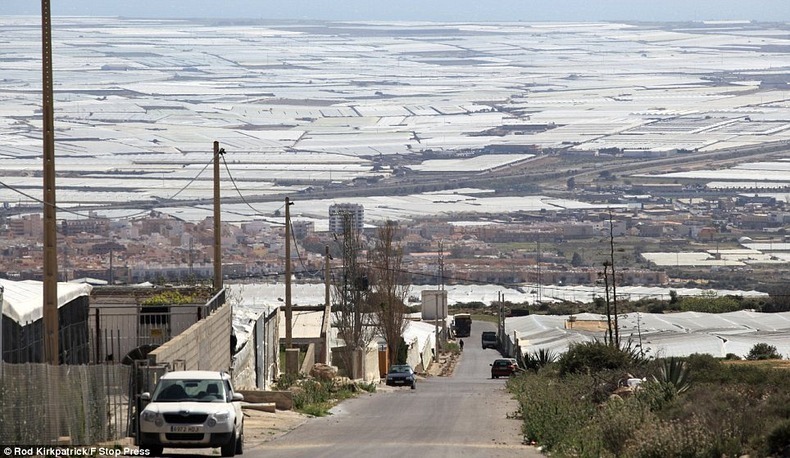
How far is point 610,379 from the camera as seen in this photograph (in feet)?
70.8

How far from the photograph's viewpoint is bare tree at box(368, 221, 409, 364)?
138ft

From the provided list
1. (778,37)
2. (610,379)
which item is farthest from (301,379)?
(778,37)

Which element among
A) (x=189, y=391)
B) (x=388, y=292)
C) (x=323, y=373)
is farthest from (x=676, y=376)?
(x=388, y=292)

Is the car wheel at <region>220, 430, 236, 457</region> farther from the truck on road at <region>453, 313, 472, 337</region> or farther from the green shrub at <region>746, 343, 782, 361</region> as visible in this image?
the truck on road at <region>453, 313, 472, 337</region>

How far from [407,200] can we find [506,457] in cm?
8417

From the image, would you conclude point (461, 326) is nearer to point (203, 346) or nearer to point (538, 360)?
point (538, 360)

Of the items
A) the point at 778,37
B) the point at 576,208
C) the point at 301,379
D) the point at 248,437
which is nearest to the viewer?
the point at 248,437

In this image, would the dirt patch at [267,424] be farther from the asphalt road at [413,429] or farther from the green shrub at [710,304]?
the green shrub at [710,304]

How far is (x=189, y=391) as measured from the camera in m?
13.2

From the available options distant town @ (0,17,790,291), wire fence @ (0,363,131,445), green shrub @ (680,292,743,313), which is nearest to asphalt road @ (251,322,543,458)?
wire fence @ (0,363,131,445)

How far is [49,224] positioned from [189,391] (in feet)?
7.77

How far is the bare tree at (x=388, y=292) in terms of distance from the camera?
42.2m

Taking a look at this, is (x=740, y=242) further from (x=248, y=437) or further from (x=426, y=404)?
(x=248, y=437)

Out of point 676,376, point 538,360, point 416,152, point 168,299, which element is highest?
point 416,152
